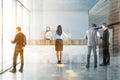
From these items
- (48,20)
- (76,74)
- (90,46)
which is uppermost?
(48,20)

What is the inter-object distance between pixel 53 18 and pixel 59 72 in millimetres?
1051

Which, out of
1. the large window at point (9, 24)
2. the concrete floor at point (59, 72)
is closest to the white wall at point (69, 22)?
the large window at point (9, 24)

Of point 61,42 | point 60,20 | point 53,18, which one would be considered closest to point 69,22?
point 60,20

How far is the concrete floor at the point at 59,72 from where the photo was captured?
22.2 ft

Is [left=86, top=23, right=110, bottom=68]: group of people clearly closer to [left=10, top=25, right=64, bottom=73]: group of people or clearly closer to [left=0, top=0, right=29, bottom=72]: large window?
[left=10, top=25, right=64, bottom=73]: group of people

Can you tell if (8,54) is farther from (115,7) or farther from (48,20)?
(115,7)

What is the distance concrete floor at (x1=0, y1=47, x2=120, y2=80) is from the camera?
22.2 feet

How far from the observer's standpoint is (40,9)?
6852mm

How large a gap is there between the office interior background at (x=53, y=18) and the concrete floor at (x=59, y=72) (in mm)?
330

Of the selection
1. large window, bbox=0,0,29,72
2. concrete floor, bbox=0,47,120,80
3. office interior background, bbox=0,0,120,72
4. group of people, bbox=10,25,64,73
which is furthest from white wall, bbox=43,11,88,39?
concrete floor, bbox=0,47,120,80

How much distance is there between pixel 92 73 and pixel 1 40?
1.95m

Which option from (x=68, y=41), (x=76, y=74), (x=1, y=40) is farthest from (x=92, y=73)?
(x=1, y=40)

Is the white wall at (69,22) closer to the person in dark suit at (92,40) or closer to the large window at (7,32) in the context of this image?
the person in dark suit at (92,40)

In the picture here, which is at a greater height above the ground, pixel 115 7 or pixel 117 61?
pixel 115 7
